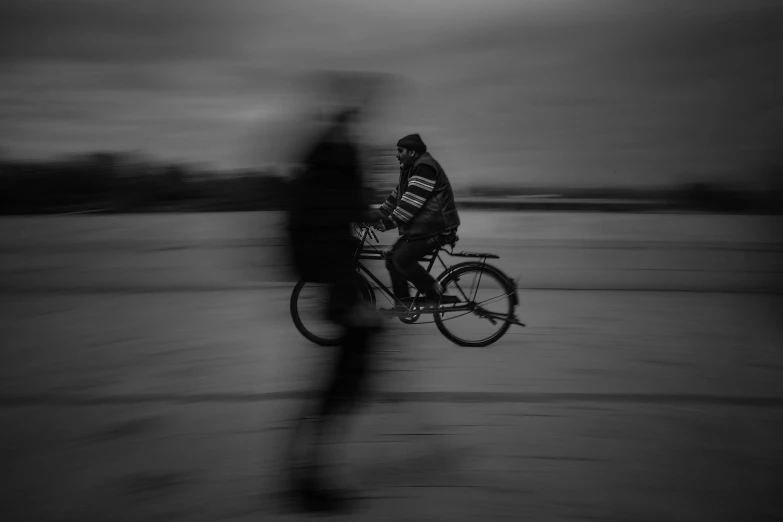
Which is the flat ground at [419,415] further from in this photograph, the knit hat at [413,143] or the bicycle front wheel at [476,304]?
the knit hat at [413,143]

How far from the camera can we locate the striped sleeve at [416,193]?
5.06 metres

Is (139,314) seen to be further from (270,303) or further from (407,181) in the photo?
(407,181)

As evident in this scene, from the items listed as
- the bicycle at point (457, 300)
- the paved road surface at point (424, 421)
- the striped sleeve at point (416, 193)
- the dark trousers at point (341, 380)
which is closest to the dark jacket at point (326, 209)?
the dark trousers at point (341, 380)

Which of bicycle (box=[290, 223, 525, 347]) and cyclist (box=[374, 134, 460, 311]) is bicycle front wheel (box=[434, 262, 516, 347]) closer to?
bicycle (box=[290, 223, 525, 347])

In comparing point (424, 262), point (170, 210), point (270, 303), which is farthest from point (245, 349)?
point (170, 210)

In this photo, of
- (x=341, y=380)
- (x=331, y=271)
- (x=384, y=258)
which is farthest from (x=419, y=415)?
(x=384, y=258)

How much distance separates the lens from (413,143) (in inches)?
202

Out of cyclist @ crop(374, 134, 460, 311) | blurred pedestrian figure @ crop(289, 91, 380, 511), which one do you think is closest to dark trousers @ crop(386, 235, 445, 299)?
cyclist @ crop(374, 134, 460, 311)

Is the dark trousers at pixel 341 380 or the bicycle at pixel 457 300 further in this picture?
the bicycle at pixel 457 300

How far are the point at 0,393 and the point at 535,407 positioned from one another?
348 cm

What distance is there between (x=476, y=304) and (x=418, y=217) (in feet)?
3.12

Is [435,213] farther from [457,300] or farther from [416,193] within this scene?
[457,300]

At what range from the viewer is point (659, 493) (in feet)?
9.87

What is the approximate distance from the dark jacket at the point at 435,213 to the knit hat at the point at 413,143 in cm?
6
